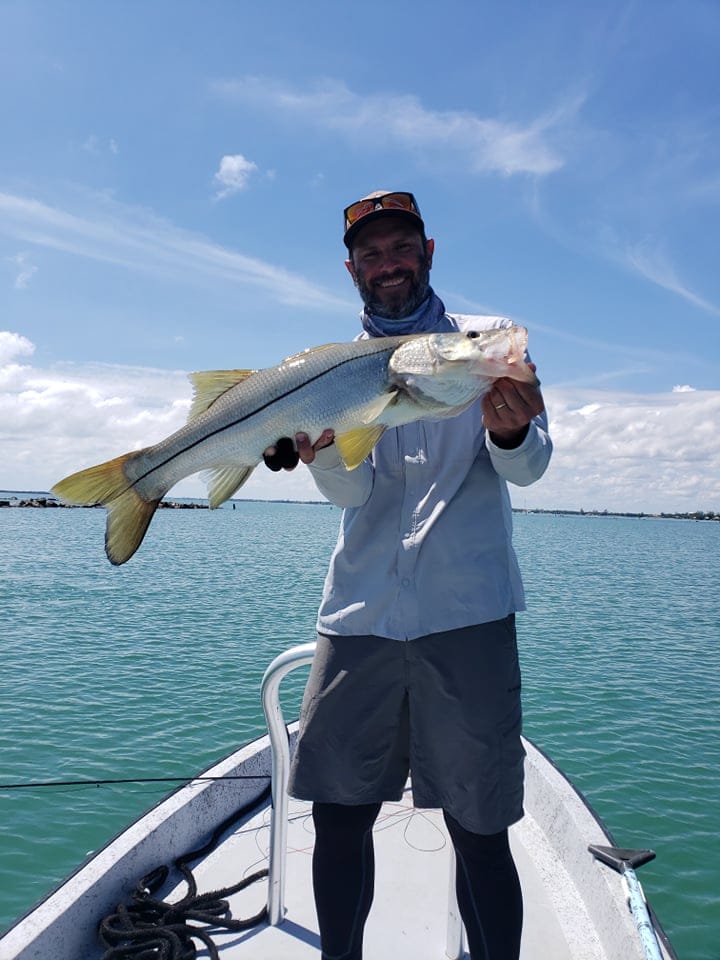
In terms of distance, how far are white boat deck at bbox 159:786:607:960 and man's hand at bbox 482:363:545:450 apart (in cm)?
296

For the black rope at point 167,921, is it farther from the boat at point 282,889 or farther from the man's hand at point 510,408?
the man's hand at point 510,408

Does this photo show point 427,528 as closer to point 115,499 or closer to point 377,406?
point 377,406

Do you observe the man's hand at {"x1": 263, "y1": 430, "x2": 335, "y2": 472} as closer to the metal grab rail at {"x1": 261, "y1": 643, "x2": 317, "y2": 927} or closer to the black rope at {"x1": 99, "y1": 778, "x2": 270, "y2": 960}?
the metal grab rail at {"x1": 261, "y1": 643, "x2": 317, "y2": 927}

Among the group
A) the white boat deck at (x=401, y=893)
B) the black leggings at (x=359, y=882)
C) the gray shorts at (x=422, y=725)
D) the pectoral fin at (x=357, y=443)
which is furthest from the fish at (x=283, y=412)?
the white boat deck at (x=401, y=893)

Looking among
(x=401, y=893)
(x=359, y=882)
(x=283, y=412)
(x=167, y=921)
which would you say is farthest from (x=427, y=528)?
(x=167, y=921)

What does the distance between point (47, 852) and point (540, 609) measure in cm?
2204

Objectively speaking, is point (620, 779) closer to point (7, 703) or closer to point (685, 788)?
point (685, 788)

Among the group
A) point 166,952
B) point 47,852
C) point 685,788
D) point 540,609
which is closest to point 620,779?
point 685,788

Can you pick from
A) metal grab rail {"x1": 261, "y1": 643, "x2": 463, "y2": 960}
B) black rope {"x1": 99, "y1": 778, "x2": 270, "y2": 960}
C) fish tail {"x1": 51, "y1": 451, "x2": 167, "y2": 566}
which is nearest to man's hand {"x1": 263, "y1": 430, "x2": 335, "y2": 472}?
fish tail {"x1": 51, "y1": 451, "x2": 167, "y2": 566}

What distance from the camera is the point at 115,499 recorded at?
3.09 metres

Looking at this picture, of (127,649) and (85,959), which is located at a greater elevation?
(85,959)

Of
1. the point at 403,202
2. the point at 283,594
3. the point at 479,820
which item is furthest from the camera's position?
the point at 283,594

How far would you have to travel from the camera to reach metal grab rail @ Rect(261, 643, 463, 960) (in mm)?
3664

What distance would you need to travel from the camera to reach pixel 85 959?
375 cm
